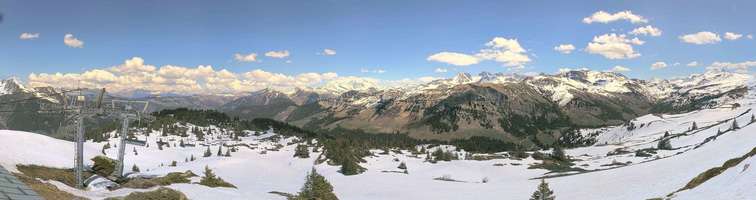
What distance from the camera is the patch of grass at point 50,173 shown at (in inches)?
1579

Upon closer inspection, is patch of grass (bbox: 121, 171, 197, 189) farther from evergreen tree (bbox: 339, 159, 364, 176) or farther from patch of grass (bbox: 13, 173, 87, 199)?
evergreen tree (bbox: 339, 159, 364, 176)

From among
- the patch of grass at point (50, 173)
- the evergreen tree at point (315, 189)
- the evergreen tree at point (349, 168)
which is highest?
the patch of grass at point (50, 173)

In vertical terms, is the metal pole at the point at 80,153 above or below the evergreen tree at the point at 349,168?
above

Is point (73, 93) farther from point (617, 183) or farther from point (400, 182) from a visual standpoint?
point (617, 183)

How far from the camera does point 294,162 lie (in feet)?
372

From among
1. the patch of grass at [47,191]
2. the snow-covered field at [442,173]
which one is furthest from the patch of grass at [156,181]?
the patch of grass at [47,191]

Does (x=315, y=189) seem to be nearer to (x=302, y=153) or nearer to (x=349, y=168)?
(x=349, y=168)

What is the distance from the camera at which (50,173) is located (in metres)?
45.2

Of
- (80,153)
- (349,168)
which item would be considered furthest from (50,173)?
(349,168)

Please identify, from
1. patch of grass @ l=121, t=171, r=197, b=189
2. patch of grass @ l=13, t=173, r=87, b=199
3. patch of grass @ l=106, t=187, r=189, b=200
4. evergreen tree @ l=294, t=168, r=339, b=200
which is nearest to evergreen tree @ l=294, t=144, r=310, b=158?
patch of grass @ l=121, t=171, r=197, b=189

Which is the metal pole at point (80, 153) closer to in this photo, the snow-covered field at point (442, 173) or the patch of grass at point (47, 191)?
the snow-covered field at point (442, 173)

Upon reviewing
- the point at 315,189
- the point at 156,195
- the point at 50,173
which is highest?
the point at 156,195

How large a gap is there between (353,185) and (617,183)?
125 feet

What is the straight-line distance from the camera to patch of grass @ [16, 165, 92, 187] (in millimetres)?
40119
